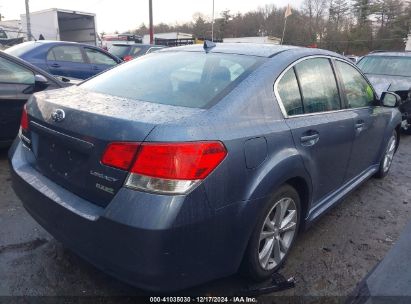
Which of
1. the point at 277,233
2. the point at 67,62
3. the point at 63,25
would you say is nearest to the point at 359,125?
the point at 277,233

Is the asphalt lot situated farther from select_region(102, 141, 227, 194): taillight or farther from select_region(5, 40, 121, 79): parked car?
select_region(5, 40, 121, 79): parked car

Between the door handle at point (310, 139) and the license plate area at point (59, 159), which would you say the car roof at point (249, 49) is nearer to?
the door handle at point (310, 139)

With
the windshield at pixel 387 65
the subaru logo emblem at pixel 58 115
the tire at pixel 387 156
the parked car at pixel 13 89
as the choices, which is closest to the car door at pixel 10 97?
the parked car at pixel 13 89

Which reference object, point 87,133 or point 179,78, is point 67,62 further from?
point 87,133

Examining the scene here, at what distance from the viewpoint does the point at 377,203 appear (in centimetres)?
417

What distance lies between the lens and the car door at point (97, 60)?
30.2 ft

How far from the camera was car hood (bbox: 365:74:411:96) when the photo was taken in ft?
23.2

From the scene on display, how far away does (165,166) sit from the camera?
5.99 feet

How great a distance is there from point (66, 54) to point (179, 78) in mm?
6917

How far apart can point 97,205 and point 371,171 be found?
3.36 meters

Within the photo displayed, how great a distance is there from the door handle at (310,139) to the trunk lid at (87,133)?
894mm

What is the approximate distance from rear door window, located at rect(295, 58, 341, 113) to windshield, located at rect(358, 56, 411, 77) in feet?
18.2

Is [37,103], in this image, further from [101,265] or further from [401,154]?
[401,154]

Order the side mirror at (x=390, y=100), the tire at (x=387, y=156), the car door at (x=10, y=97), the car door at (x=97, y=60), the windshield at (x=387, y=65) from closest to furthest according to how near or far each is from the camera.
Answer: the side mirror at (x=390, y=100) < the car door at (x=10, y=97) < the tire at (x=387, y=156) < the windshield at (x=387, y=65) < the car door at (x=97, y=60)
